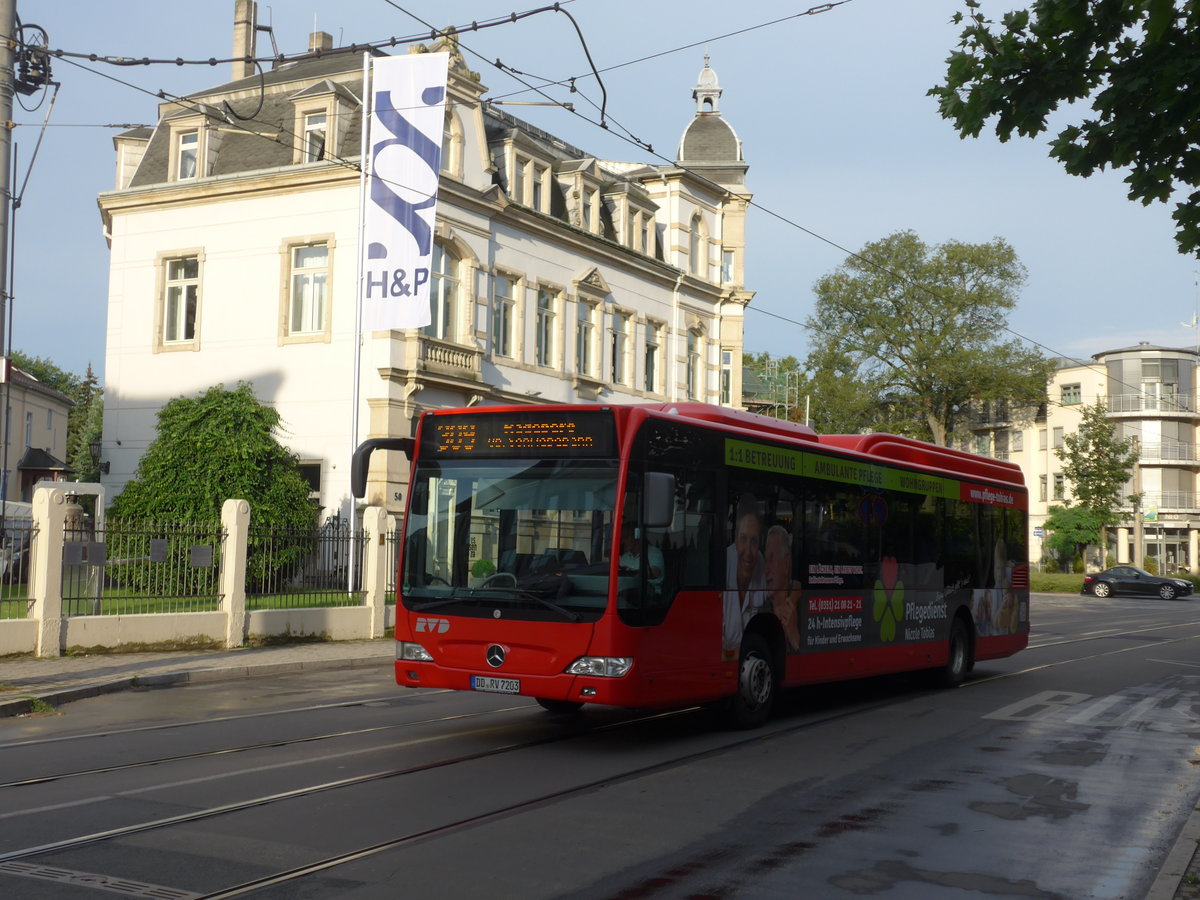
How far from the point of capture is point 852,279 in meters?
71.8

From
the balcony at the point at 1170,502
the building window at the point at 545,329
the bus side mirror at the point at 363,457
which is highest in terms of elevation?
the building window at the point at 545,329

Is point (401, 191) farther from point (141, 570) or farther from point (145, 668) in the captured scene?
point (145, 668)

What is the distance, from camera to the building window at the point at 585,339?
38.9 meters

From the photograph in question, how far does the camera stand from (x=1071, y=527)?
68000 mm

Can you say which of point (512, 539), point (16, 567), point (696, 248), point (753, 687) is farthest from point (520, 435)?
point (696, 248)

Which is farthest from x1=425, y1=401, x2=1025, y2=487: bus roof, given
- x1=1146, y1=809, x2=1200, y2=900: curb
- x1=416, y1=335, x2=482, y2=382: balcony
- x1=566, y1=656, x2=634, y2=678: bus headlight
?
x1=416, y1=335, x2=482, y2=382: balcony

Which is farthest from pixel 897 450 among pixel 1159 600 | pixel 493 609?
pixel 1159 600

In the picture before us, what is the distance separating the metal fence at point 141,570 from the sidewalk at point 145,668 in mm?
702

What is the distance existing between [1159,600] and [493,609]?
5079 cm

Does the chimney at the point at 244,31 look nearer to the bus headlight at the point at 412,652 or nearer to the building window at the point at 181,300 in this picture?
the building window at the point at 181,300

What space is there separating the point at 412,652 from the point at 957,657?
8.70 meters

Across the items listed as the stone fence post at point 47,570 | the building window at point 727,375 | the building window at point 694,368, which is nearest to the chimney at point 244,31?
the building window at point 694,368

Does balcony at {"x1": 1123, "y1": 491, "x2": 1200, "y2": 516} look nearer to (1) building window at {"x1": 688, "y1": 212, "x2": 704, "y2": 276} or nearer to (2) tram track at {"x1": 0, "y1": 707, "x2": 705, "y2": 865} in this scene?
(1) building window at {"x1": 688, "y1": 212, "x2": 704, "y2": 276}

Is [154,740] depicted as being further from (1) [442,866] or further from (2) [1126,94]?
(2) [1126,94]
